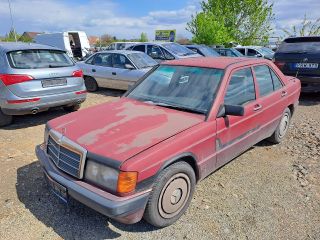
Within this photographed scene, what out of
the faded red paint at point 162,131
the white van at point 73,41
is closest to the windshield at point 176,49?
the faded red paint at point 162,131

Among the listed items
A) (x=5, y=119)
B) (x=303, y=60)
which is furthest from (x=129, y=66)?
(x=303, y=60)

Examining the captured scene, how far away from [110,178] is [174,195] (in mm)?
748

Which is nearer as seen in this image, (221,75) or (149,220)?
(149,220)

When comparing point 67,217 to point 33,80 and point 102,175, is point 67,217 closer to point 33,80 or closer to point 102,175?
point 102,175

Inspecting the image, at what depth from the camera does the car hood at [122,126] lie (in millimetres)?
2559

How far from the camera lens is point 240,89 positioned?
3.65 m

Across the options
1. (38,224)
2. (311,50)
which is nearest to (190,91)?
(38,224)

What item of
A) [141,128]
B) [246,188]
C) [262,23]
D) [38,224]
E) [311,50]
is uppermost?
[262,23]

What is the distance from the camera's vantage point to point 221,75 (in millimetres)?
3424

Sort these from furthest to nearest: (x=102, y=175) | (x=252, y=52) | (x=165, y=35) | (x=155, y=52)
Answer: (x=165, y=35) < (x=252, y=52) < (x=155, y=52) < (x=102, y=175)

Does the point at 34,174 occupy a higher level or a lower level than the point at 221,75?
lower

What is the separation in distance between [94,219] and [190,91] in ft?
5.91

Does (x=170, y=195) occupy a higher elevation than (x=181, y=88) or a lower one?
lower

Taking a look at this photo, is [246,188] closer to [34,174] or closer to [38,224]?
[38,224]
